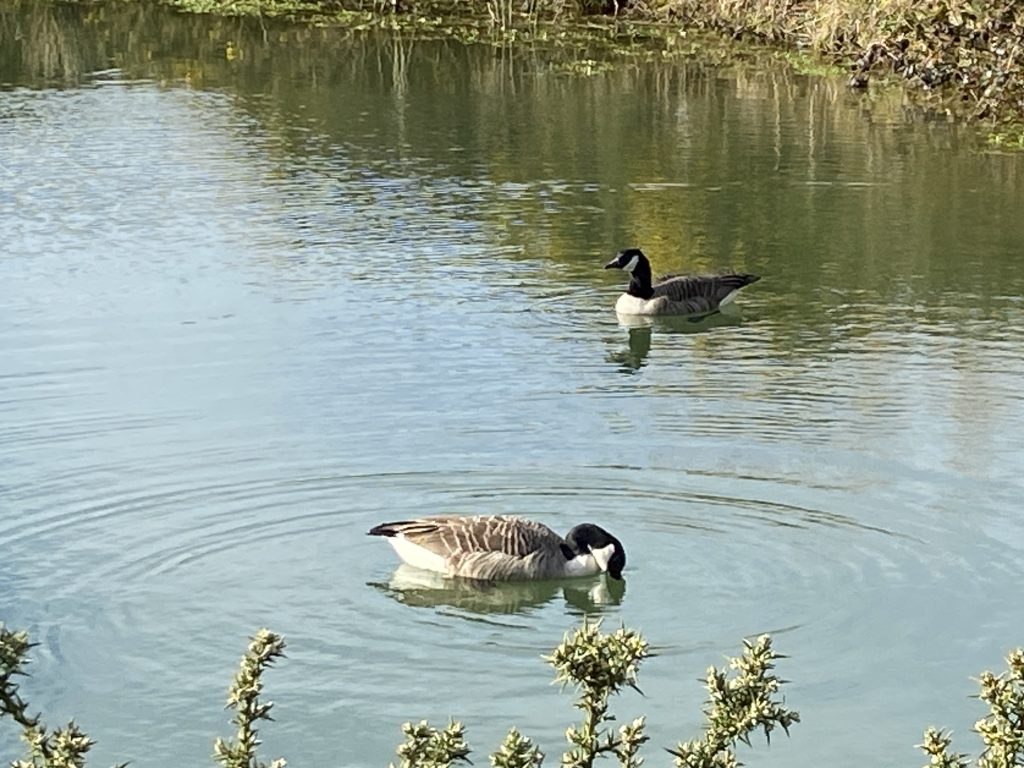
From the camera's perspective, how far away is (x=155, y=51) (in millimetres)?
32594

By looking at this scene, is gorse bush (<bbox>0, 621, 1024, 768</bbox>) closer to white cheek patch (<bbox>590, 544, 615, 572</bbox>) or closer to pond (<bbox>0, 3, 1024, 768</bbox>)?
pond (<bbox>0, 3, 1024, 768</bbox>)

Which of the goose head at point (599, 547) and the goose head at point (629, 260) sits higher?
the goose head at point (629, 260)

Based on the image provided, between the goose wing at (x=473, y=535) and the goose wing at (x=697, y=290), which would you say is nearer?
the goose wing at (x=473, y=535)

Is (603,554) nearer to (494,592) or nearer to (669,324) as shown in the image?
(494,592)

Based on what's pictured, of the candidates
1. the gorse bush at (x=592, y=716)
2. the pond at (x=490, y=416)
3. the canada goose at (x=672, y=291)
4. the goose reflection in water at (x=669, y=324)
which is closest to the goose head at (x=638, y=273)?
the canada goose at (x=672, y=291)

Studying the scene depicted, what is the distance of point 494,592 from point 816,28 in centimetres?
2321

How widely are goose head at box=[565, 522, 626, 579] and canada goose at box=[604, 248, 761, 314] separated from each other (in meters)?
6.29

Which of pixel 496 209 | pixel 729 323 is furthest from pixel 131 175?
pixel 729 323

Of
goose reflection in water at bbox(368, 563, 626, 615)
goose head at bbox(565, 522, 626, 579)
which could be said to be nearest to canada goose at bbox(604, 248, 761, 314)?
goose reflection in water at bbox(368, 563, 626, 615)

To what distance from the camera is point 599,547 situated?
31.2 ft

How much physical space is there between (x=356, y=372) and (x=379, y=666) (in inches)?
200

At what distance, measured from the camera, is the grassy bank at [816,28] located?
85.6 ft

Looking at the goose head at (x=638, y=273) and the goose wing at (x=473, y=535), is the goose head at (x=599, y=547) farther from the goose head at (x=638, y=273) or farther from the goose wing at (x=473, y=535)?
the goose head at (x=638, y=273)

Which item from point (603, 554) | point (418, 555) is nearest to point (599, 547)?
point (603, 554)
